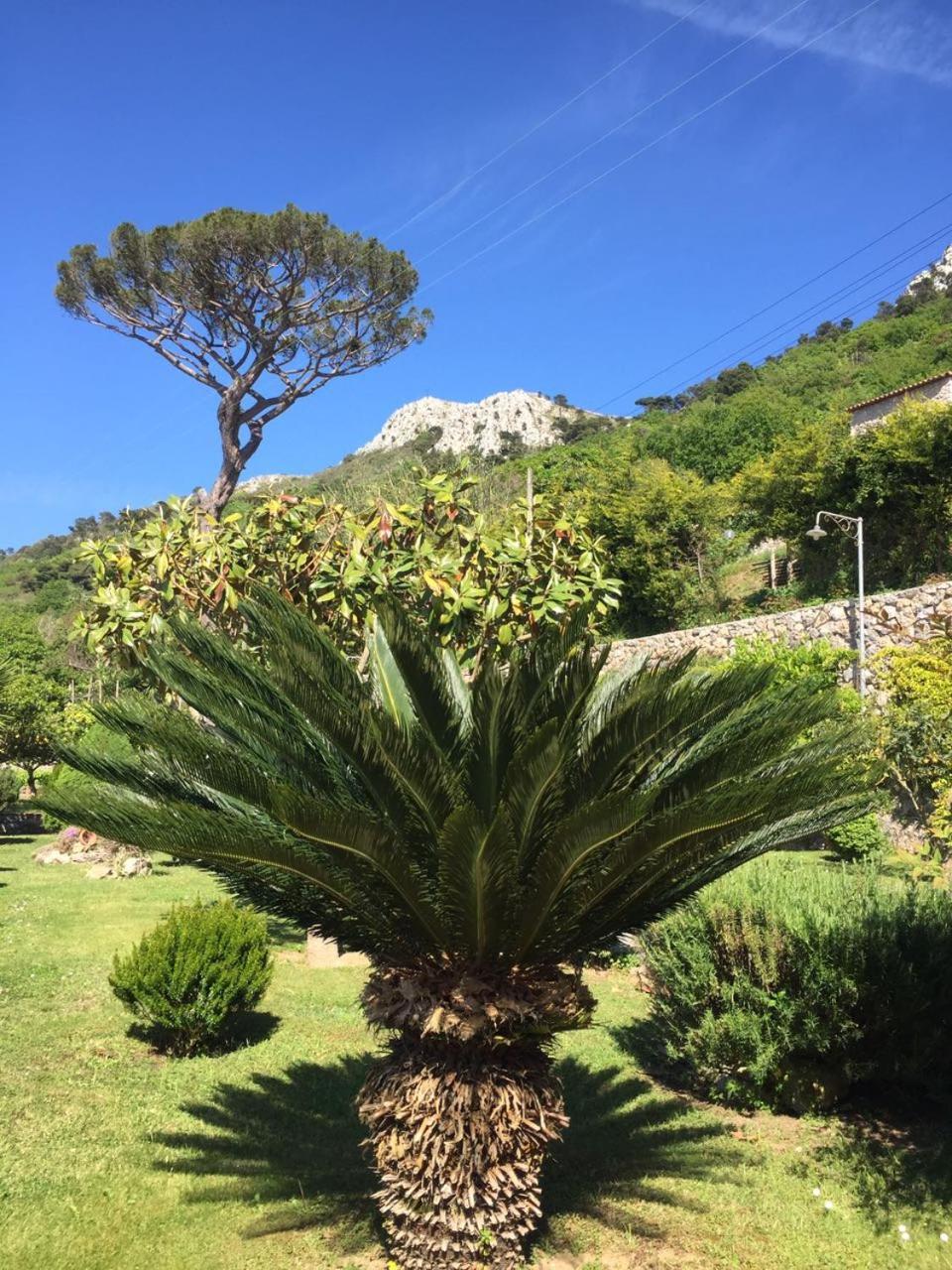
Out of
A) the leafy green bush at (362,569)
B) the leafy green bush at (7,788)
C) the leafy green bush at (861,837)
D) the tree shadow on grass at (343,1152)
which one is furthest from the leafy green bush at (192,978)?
the leafy green bush at (7,788)

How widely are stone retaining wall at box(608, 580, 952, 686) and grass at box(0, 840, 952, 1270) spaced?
22.8 ft

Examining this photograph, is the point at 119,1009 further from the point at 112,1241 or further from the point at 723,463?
the point at 723,463

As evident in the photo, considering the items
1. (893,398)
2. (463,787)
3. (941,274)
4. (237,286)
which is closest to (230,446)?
(237,286)

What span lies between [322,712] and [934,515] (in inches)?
792

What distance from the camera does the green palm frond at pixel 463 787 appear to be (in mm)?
3797

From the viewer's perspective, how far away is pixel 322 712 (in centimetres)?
384

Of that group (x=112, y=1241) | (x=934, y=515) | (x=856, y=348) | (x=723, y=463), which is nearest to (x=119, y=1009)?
(x=112, y=1241)

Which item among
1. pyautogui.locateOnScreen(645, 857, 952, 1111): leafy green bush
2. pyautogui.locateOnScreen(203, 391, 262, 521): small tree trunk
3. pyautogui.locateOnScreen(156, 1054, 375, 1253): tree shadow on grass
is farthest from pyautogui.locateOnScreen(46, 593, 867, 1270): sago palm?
pyautogui.locateOnScreen(203, 391, 262, 521): small tree trunk

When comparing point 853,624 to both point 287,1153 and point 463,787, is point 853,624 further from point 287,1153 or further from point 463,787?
point 463,787

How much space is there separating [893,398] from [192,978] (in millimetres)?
27045

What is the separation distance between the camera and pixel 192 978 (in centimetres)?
768

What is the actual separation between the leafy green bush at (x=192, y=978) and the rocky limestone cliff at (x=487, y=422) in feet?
213

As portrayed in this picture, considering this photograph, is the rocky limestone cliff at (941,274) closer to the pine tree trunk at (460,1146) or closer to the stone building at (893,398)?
the stone building at (893,398)

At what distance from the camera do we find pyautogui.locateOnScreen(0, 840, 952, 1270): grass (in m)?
4.85
